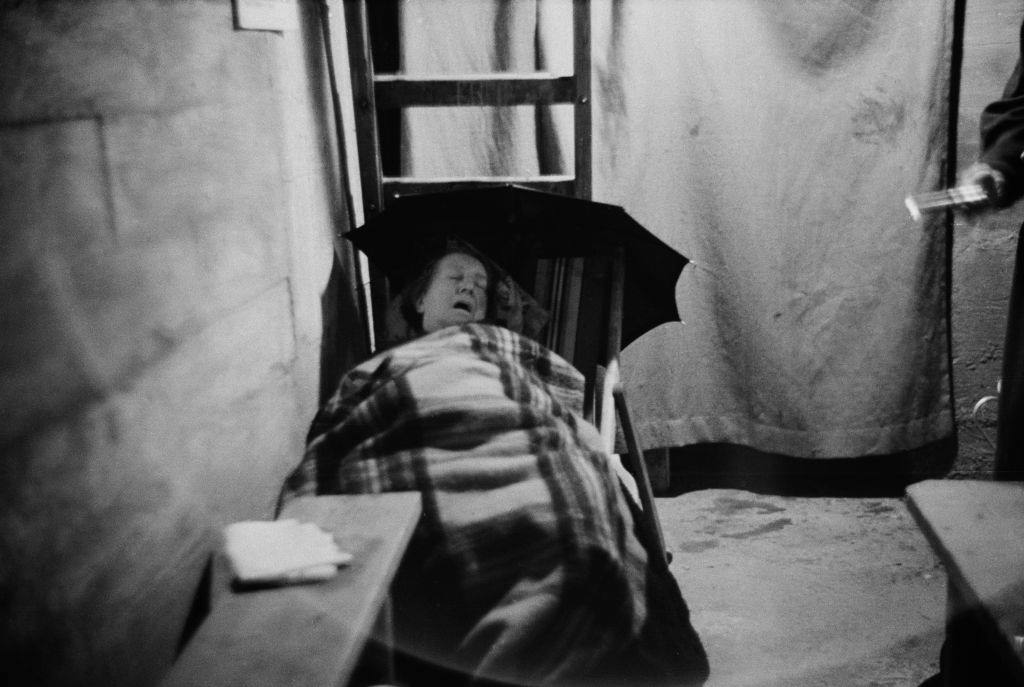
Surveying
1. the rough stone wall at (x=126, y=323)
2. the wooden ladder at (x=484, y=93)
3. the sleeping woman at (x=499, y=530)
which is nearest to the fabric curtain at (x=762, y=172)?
the wooden ladder at (x=484, y=93)

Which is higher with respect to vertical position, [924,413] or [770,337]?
[770,337]

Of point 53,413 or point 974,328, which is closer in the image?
point 53,413

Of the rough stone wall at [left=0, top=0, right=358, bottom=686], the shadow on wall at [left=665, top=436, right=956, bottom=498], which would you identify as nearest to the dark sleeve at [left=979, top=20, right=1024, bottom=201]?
the shadow on wall at [left=665, top=436, right=956, bottom=498]

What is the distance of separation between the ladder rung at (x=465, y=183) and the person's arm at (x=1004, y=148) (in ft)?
4.05

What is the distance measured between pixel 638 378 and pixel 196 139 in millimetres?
2151

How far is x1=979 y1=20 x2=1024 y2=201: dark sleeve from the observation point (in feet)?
7.56

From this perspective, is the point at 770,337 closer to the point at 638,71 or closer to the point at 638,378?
the point at 638,378

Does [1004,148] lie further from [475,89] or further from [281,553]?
[281,553]

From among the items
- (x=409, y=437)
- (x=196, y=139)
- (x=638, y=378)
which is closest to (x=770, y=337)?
(x=638, y=378)

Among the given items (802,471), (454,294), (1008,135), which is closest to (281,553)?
(454,294)

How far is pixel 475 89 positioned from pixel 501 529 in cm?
163

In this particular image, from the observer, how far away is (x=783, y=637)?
106 inches

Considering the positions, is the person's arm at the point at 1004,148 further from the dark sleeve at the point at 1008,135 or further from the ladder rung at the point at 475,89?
the ladder rung at the point at 475,89

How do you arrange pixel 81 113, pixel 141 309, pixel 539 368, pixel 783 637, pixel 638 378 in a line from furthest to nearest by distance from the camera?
pixel 638 378, pixel 783 637, pixel 539 368, pixel 141 309, pixel 81 113
